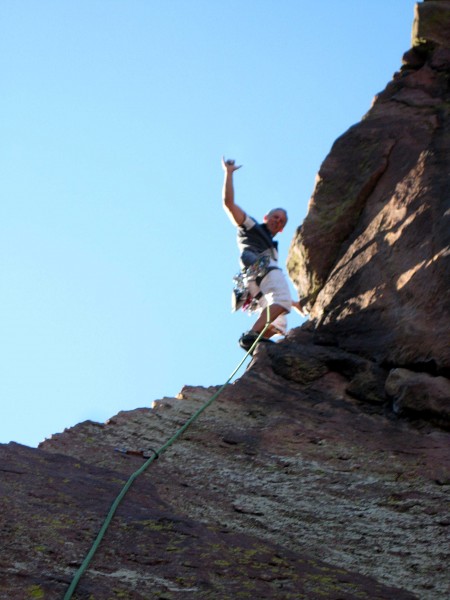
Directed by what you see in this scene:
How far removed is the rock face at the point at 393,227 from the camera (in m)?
8.66

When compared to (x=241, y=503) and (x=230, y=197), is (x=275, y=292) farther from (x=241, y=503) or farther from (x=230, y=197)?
(x=241, y=503)

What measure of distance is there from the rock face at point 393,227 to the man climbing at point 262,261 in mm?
316

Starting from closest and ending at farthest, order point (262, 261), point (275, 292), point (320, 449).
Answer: point (320, 449) → point (275, 292) → point (262, 261)

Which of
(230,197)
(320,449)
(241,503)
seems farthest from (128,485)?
(230,197)

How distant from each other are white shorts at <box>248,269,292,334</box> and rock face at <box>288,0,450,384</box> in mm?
297

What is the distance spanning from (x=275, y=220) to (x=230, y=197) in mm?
619

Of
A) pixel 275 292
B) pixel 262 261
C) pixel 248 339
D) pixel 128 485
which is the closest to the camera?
pixel 128 485

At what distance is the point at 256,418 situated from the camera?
776cm

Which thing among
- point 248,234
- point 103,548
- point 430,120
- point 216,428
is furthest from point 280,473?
point 430,120

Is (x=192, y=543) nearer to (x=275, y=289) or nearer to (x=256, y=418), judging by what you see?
(x=256, y=418)

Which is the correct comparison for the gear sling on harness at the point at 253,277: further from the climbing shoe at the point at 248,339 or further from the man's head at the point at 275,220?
the climbing shoe at the point at 248,339

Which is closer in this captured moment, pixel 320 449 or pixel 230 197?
pixel 320 449

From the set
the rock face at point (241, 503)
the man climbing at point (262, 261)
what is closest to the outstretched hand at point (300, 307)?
the man climbing at point (262, 261)

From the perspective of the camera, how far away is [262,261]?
10188 mm
